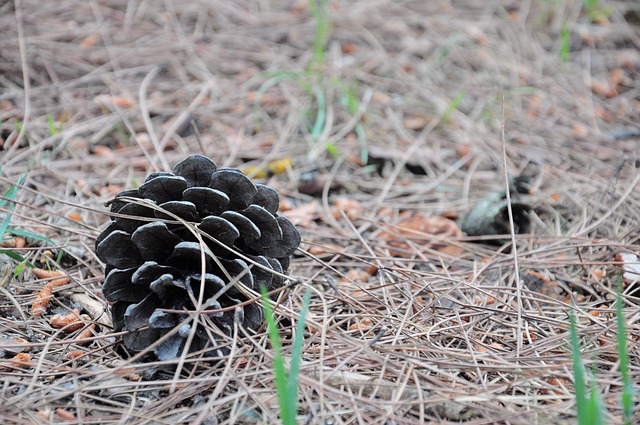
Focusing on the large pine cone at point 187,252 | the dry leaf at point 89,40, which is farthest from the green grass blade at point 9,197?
the dry leaf at point 89,40

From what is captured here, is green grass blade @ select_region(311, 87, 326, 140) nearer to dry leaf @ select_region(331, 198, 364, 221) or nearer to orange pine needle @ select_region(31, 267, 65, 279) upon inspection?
dry leaf @ select_region(331, 198, 364, 221)

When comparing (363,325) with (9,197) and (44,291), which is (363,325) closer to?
A: (44,291)

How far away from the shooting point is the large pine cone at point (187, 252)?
1.31 metres

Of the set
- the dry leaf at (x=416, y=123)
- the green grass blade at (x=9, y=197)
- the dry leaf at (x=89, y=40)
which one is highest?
the green grass blade at (x=9, y=197)

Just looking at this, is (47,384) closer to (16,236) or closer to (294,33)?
(16,236)

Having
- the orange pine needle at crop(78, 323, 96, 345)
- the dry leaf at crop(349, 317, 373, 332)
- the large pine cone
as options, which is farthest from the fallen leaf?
the orange pine needle at crop(78, 323, 96, 345)

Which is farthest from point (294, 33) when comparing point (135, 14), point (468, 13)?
point (468, 13)

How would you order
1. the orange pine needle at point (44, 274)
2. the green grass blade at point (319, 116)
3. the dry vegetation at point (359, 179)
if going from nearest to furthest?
the dry vegetation at point (359, 179) < the orange pine needle at point (44, 274) < the green grass blade at point (319, 116)

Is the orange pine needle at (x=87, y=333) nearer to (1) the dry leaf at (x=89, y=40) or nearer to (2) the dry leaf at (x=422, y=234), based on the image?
(2) the dry leaf at (x=422, y=234)

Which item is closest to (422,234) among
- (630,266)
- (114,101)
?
(630,266)

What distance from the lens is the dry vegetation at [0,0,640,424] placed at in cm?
124

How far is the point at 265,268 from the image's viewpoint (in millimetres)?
1380

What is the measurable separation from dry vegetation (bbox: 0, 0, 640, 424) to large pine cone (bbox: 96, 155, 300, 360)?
73 mm

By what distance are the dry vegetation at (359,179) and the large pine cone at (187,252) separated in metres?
0.07
